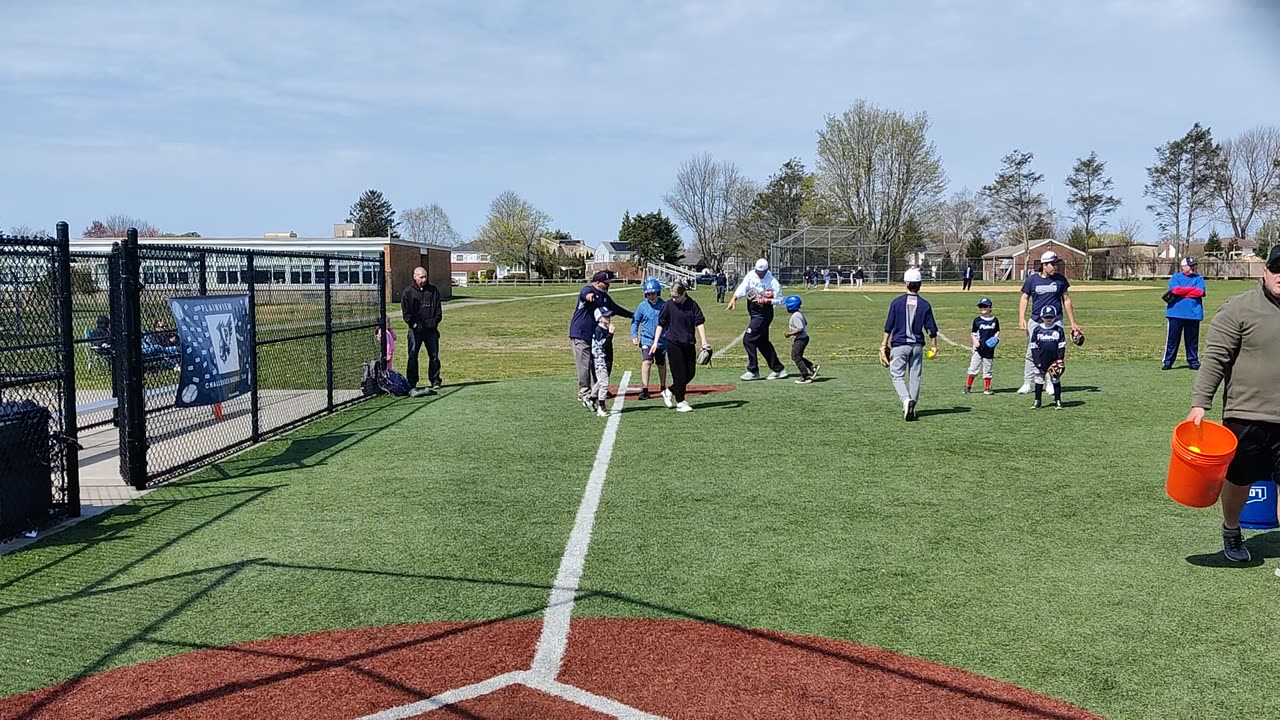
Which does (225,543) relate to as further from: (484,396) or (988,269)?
(988,269)

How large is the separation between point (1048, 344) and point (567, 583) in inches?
329

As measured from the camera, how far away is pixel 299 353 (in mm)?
13375

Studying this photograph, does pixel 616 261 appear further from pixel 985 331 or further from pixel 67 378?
pixel 67 378

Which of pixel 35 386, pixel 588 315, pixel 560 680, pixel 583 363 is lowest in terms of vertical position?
pixel 560 680

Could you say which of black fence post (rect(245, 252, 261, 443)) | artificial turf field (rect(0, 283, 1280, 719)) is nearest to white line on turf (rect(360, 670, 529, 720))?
artificial turf field (rect(0, 283, 1280, 719))

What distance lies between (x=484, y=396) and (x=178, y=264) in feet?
18.7

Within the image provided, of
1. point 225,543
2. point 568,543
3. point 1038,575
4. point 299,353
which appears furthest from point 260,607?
point 299,353

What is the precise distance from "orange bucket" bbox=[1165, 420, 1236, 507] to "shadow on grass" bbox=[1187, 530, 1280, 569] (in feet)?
2.06

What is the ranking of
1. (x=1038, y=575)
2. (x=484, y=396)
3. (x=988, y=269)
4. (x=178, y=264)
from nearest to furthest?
1. (x=1038, y=575)
2. (x=178, y=264)
3. (x=484, y=396)
4. (x=988, y=269)

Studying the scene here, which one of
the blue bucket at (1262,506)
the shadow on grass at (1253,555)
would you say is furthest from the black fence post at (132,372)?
the blue bucket at (1262,506)

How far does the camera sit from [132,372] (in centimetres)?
828

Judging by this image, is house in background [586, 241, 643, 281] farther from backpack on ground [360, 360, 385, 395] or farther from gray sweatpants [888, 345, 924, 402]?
gray sweatpants [888, 345, 924, 402]

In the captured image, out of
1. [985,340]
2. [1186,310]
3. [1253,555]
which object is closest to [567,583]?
[1253,555]

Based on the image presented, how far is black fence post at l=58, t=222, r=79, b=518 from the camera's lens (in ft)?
23.9
